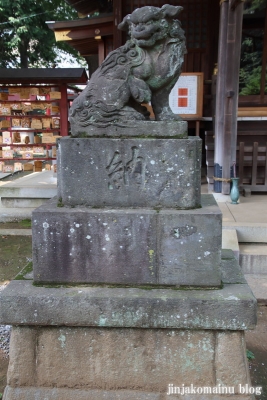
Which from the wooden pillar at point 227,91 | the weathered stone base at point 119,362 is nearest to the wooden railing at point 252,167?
the wooden pillar at point 227,91

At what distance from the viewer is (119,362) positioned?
2410 millimetres

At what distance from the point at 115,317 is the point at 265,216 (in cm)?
387

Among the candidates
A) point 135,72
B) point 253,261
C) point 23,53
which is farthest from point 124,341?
point 23,53

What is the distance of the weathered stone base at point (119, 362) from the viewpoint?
2.37 meters

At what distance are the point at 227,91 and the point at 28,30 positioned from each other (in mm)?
13028

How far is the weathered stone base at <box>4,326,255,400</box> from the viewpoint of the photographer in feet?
7.76

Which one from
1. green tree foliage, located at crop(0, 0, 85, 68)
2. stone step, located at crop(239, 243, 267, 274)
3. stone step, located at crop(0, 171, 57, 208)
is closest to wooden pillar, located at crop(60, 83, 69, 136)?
stone step, located at crop(0, 171, 57, 208)

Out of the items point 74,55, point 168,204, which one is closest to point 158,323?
point 168,204

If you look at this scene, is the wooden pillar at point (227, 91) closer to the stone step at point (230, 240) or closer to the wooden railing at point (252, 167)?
the wooden railing at point (252, 167)

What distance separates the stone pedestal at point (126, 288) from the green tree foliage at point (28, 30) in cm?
1618

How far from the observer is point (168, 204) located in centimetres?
247

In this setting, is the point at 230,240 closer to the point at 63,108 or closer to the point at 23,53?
the point at 63,108

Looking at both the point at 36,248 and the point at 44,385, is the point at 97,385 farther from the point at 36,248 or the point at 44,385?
the point at 36,248

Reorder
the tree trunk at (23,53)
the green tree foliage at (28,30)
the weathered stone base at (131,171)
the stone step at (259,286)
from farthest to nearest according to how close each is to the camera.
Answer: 1. the tree trunk at (23,53)
2. the green tree foliage at (28,30)
3. the stone step at (259,286)
4. the weathered stone base at (131,171)
